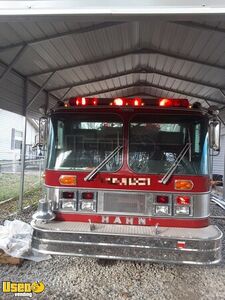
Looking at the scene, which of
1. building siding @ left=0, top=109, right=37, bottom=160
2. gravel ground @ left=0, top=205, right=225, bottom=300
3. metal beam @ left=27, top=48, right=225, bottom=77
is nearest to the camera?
gravel ground @ left=0, top=205, right=225, bottom=300

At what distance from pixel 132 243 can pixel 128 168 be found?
103 centimetres

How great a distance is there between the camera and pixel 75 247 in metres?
3.76

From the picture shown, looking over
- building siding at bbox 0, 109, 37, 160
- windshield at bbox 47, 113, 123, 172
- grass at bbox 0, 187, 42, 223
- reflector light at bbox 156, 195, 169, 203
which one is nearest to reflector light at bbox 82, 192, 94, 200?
windshield at bbox 47, 113, 123, 172

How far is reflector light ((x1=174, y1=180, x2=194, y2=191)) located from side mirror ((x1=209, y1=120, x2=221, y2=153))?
636mm

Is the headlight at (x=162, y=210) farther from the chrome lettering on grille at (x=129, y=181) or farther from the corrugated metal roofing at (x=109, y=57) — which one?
the corrugated metal roofing at (x=109, y=57)

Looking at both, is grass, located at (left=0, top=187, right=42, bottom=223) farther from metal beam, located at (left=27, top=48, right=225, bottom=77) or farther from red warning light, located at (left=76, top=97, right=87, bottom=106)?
red warning light, located at (left=76, top=97, right=87, bottom=106)

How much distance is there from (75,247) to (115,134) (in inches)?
63.3

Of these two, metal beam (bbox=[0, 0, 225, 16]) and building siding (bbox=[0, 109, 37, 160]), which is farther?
building siding (bbox=[0, 109, 37, 160])

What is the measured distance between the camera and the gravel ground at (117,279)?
12.9 feet

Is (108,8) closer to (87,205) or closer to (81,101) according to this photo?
(81,101)

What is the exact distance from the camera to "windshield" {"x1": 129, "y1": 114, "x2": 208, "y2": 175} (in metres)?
4.23

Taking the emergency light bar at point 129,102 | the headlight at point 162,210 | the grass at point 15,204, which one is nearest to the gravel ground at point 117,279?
the headlight at point 162,210

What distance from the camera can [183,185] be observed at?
409 centimetres

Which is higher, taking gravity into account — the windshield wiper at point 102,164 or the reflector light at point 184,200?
the windshield wiper at point 102,164
